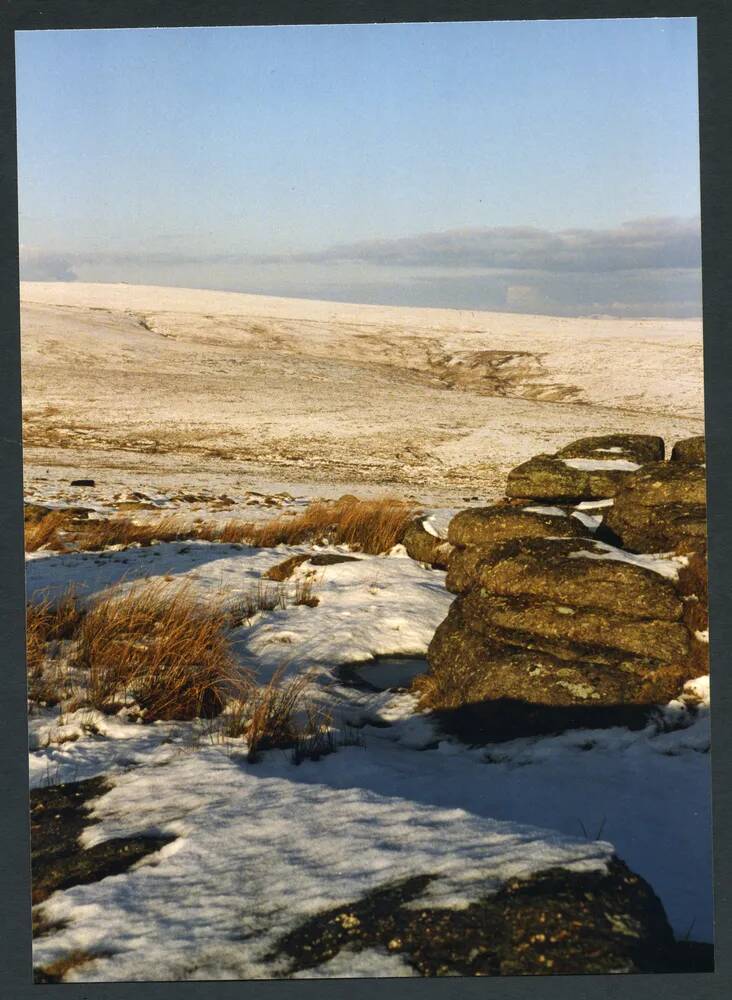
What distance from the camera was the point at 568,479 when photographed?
696cm

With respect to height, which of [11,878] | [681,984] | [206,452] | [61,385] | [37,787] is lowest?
[681,984]

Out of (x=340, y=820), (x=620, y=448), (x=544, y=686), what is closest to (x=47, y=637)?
(x=340, y=820)

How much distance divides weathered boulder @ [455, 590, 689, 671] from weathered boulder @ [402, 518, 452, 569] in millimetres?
3483

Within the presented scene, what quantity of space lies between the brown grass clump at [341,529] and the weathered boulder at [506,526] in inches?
140

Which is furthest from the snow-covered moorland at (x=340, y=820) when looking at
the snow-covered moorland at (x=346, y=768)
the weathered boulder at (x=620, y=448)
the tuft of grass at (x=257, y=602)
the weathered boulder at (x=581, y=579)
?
the weathered boulder at (x=620, y=448)

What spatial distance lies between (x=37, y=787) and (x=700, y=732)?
3.32 m

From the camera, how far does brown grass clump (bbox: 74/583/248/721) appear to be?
4789mm

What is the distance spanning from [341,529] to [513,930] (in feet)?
24.3

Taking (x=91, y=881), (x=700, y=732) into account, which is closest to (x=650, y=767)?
(x=700, y=732)

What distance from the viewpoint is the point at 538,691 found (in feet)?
15.8

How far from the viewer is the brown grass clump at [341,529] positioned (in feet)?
32.3

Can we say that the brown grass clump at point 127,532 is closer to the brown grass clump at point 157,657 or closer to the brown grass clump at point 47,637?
the brown grass clump at point 47,637

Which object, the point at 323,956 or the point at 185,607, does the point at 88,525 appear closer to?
the point at 185,607

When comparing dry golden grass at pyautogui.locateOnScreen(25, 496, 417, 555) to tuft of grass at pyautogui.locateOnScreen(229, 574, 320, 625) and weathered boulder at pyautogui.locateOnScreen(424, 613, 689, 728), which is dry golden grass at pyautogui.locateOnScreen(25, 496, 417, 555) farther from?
weathered boulder at pyautogui.locateOnScreen(424, 613, 689, 728)
